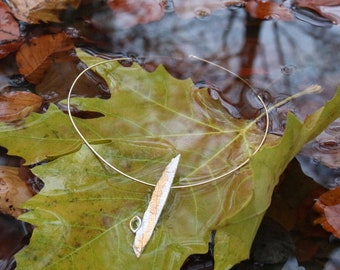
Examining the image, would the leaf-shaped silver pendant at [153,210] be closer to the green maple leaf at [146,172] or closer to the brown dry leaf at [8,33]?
the green maple leaf at [146,172]

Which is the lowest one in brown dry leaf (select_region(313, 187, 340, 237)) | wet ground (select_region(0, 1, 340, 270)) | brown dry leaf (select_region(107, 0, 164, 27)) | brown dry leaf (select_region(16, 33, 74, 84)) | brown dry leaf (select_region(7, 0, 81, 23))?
brown dry leaf (select_region(313, 187, 340, 237))

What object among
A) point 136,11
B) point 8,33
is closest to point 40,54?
point 8,33

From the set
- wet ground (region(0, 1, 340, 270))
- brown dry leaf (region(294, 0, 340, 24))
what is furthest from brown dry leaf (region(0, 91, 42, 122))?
brown dry leaf (region(294, 0, 340, 24))

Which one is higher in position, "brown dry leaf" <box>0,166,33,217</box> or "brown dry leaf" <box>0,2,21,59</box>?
"brown dry leaf" <box>0,2,21,59</box>

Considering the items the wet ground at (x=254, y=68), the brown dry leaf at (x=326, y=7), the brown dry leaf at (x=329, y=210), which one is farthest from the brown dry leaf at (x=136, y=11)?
the brown dry leaf at (x=329, y=210)

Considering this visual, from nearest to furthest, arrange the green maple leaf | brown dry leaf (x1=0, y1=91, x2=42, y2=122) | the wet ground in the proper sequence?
1. the green maple leaf
2. the wet ground
3. brown dry leaf (x1=0, y1=91, x2=42, y2=122)

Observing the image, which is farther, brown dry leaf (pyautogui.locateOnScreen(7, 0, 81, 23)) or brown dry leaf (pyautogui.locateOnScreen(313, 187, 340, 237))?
brown dry leaf (pyautogui.locateOnScreen(7, 0, 81, 23))

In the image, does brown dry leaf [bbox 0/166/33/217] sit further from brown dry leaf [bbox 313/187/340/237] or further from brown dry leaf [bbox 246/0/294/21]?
brown dry leaf [bbox 246/0/294/21]
